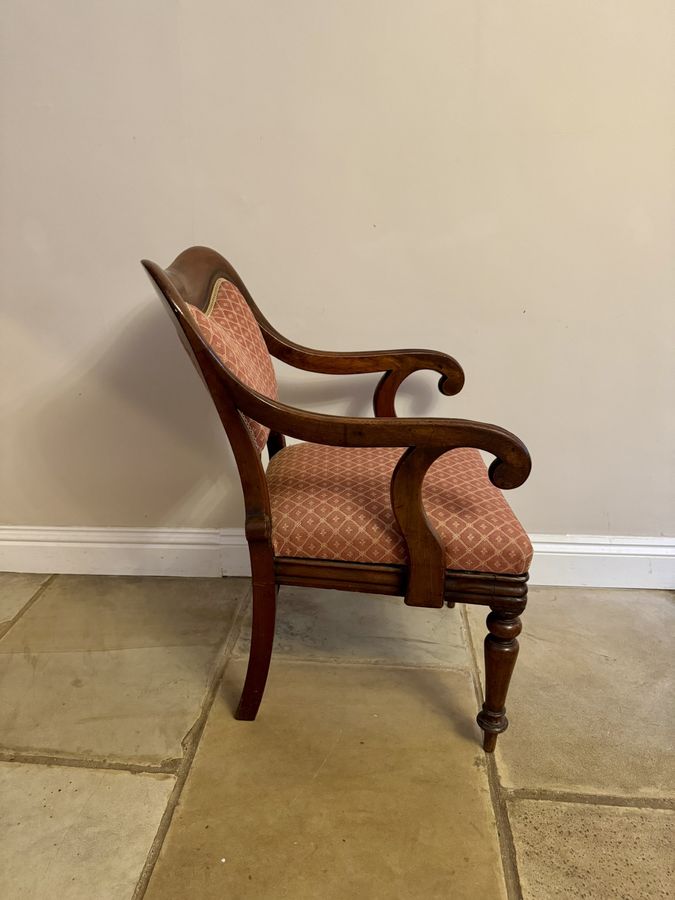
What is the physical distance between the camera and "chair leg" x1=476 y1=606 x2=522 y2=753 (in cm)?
119

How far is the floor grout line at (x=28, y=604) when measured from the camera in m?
1.72

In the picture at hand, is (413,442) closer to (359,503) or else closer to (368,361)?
(359,503)

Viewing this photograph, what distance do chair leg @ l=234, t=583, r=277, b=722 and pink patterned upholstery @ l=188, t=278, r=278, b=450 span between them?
12.2 inches

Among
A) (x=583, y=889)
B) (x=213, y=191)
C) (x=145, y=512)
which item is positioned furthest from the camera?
(x=145, y=512)

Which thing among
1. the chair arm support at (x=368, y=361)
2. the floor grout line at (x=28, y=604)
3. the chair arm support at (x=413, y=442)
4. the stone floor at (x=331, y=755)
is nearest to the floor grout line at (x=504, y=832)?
the stone floor at (x=331, y=755)

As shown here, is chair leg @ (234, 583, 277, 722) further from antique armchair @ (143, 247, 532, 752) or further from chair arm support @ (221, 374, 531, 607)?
chair arm support @ (221, 374, 531, 607)

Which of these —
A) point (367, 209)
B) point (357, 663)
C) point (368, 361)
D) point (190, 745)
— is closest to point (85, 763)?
point (190, 745)

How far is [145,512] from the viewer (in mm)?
1959

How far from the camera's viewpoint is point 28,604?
1840 millimetres

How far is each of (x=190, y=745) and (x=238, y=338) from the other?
891 millimetres

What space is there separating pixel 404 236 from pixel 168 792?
1.42 meters

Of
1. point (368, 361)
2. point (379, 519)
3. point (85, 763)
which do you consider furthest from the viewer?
point (368, 361)

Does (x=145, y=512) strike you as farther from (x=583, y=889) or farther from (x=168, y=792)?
(x=583, y=889)

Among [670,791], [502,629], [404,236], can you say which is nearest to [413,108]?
[404,236]
